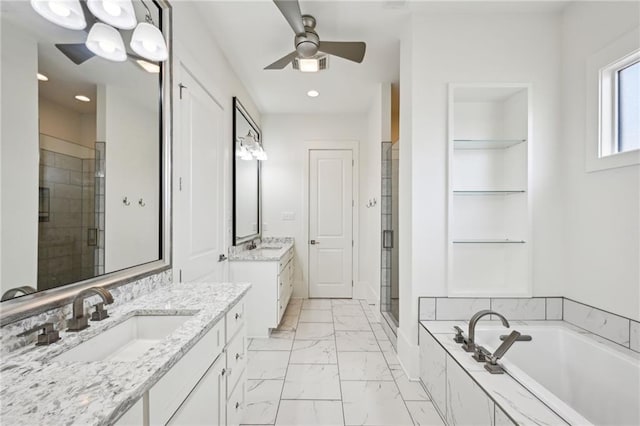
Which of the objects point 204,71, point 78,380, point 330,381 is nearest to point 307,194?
point 204,71

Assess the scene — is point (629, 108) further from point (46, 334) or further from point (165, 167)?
point (46, 334)

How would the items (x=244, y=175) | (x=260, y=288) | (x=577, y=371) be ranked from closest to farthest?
(x=577, y=371) < (x=260, y=288) < (x=244, y=175)

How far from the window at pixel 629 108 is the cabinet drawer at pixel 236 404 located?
8.78 ft

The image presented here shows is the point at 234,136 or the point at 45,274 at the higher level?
the point at 234,136

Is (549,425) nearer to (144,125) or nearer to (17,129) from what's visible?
(17,129)

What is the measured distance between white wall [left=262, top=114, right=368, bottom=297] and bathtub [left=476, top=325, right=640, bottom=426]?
2752 millimetres

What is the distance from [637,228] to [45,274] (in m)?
2.86

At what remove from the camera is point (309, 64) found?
7.89ft

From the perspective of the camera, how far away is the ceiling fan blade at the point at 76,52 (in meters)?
1.16

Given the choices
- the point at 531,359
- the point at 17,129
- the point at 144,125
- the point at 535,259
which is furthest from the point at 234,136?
the point at 531,359

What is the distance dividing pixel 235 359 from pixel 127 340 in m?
0.55

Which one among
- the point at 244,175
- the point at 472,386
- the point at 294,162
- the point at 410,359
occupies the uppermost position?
the point at 294,162

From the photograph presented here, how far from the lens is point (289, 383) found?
2227 mm

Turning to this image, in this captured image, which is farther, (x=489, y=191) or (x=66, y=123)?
(x=489, y=191)
